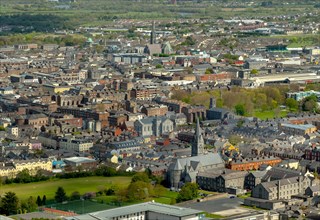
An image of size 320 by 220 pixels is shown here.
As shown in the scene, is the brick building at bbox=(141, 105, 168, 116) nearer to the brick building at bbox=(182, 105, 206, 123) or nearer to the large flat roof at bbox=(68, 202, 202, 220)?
the brick building at bbox=(182, 105, 206, 123)

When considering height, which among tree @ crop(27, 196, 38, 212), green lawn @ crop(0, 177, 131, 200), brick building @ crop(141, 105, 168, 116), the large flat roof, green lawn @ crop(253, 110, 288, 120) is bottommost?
green lawn @ crop(253, 110, 288, 120)

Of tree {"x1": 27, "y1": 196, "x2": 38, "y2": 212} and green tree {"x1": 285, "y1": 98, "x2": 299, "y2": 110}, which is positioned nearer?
tree {"x1": 27, "y1": 196, "x2": 38, "y2": 212}

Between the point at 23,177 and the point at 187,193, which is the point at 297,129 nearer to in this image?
the point at 187,193

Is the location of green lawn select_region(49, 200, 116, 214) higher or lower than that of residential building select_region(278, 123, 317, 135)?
higher

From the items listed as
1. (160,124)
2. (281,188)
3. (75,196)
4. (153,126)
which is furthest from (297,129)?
(75,196)

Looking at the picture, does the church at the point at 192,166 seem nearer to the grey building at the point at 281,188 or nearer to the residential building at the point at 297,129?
the grey building at the point at 281,188

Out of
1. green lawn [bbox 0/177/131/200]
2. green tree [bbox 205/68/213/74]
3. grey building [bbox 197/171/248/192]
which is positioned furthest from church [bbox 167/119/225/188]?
green tree [bbox 205/68/213/74]

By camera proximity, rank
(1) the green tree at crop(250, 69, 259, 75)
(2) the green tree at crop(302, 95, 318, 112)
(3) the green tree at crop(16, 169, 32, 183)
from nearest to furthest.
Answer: (3) the green tree at crop(16, 169, 32, 183)
(2) the green tree at crop(302, 95, 318, 112)
(1) the green tree at crop(250, 69, 259, 75)
